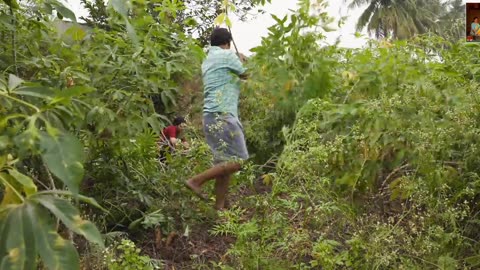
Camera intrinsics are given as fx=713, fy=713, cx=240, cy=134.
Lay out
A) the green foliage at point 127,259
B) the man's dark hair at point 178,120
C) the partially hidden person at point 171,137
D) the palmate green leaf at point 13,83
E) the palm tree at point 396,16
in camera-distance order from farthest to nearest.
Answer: the palm tree at point 396,16, the man's dark hair at point 178,120, the partially hidden person at point 171,137, the green foliage at point 127,259, the palmate green leaf at point 13,83

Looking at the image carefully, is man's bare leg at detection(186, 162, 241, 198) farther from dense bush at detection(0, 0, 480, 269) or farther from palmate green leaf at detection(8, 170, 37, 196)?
palmate green leaf at detection(8, 170, 37, 196)

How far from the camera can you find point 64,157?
1855 millimetres

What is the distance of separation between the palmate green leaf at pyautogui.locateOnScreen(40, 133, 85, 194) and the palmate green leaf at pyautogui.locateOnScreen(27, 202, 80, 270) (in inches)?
4.4

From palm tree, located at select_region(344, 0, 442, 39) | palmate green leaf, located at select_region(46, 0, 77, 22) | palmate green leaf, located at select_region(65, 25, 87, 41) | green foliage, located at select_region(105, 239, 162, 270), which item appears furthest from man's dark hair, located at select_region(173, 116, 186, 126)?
palm tree, located at select_region(344, 0, 442, 39)

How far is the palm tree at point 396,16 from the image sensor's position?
1364 inches

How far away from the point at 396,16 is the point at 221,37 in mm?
31956

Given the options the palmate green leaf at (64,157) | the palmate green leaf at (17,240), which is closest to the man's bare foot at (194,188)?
the palmate green leaf at (64,157)

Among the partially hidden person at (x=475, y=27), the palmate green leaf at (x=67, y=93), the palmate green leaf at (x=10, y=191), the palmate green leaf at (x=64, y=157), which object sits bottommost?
the palmate green leaf at (x=10, y=191)

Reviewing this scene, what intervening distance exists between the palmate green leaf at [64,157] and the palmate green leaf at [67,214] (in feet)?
0.16

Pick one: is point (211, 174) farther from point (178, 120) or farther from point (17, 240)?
point (17, 240)

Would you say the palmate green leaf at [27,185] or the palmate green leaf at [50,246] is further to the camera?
the palmate green leaf at [27,185]

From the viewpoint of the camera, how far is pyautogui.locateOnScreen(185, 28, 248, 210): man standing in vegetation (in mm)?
4363

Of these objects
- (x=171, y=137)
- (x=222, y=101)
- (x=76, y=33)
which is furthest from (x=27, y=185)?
(x=171, y=137)

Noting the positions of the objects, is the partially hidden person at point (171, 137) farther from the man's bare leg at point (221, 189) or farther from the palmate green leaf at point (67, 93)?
the palmate green leaf at point (67, 93)
